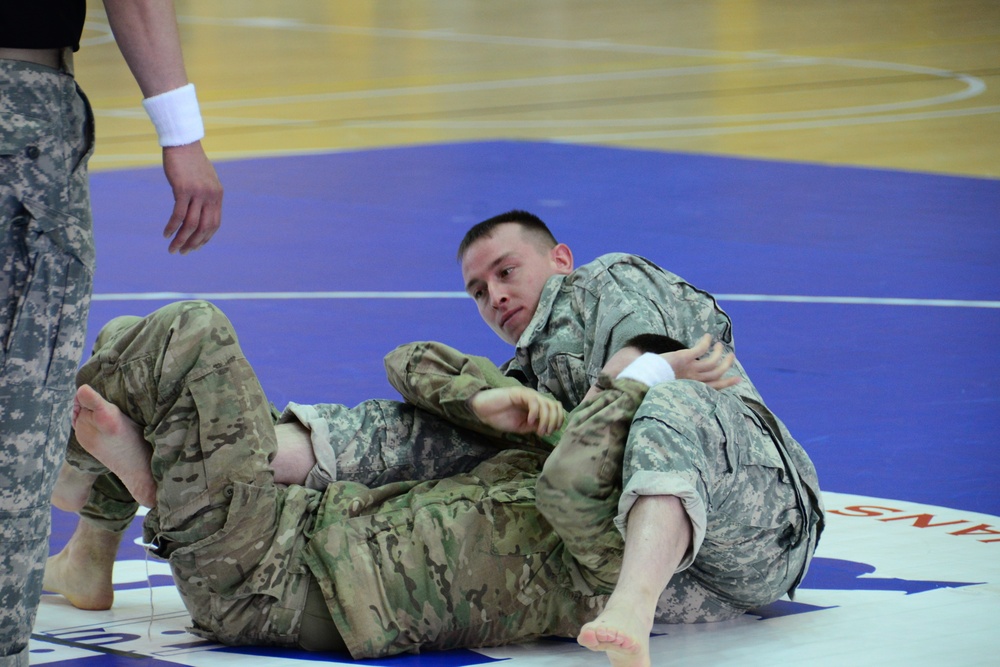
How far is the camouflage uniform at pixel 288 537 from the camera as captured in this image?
2.81 m

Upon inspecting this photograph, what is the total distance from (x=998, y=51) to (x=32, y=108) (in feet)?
43.1

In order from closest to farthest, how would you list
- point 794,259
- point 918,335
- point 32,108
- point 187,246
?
point 32,108 < point 187,246 < point 918,335 < point 794,259

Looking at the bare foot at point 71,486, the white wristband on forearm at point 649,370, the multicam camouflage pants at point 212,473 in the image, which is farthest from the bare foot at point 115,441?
the white wristband on forearm at point 649,370

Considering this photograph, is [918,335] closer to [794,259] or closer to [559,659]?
[794,259]

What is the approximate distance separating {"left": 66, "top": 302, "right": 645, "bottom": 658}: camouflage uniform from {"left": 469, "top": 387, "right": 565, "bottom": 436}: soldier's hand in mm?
133

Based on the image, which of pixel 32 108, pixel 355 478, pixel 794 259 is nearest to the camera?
pixel 32 108

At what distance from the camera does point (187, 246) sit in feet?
7.84

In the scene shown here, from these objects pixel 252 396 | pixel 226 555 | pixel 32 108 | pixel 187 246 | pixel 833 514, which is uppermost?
pixel 32 108

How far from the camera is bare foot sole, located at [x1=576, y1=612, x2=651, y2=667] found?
2.39 metres

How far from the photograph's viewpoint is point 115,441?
2824 mm

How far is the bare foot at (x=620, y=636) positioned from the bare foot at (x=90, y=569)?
1.21 meters

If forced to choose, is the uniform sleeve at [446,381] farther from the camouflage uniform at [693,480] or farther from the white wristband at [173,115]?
the white wristband at [173,115]

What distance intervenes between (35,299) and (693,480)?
3.64ft

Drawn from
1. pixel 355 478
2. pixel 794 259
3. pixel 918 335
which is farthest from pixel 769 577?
pixel 794 259
